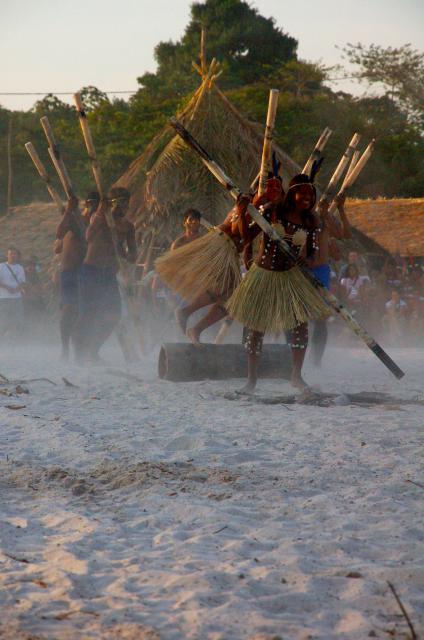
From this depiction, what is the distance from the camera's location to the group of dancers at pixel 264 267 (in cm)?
633

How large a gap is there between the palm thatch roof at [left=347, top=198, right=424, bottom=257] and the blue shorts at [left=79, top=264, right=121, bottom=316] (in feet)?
30.1

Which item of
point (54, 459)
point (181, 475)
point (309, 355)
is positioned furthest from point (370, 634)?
point (309, 355)

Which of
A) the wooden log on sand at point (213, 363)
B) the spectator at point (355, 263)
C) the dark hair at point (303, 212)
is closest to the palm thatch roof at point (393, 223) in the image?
the spectator at point (355, 263)

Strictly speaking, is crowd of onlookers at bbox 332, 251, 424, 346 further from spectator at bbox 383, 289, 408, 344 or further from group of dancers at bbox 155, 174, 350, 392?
group of dancers at bbox 155, 174, 350, 392

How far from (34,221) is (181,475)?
14576 mm

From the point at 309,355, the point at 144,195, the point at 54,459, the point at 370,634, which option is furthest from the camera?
the point at 144,195

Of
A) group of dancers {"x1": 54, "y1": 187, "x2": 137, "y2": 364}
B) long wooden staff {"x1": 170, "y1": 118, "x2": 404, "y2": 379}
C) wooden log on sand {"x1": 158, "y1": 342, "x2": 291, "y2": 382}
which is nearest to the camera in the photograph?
long wooden staff {"x1": 170, "y1": 118, "x2": 404, "y2": 379}

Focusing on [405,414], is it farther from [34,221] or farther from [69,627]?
[34,221]

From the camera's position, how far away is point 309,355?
9.27 metres

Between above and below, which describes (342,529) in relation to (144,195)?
below

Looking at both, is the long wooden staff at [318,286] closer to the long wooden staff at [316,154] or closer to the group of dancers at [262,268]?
the group of dancers at [262,268]

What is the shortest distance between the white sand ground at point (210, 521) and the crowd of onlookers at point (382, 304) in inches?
275

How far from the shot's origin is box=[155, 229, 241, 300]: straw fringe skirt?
6688 millimetres

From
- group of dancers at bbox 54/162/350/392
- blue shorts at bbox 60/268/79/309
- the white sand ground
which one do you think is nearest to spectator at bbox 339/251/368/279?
blue shorts at bbox 60/268/79/309
